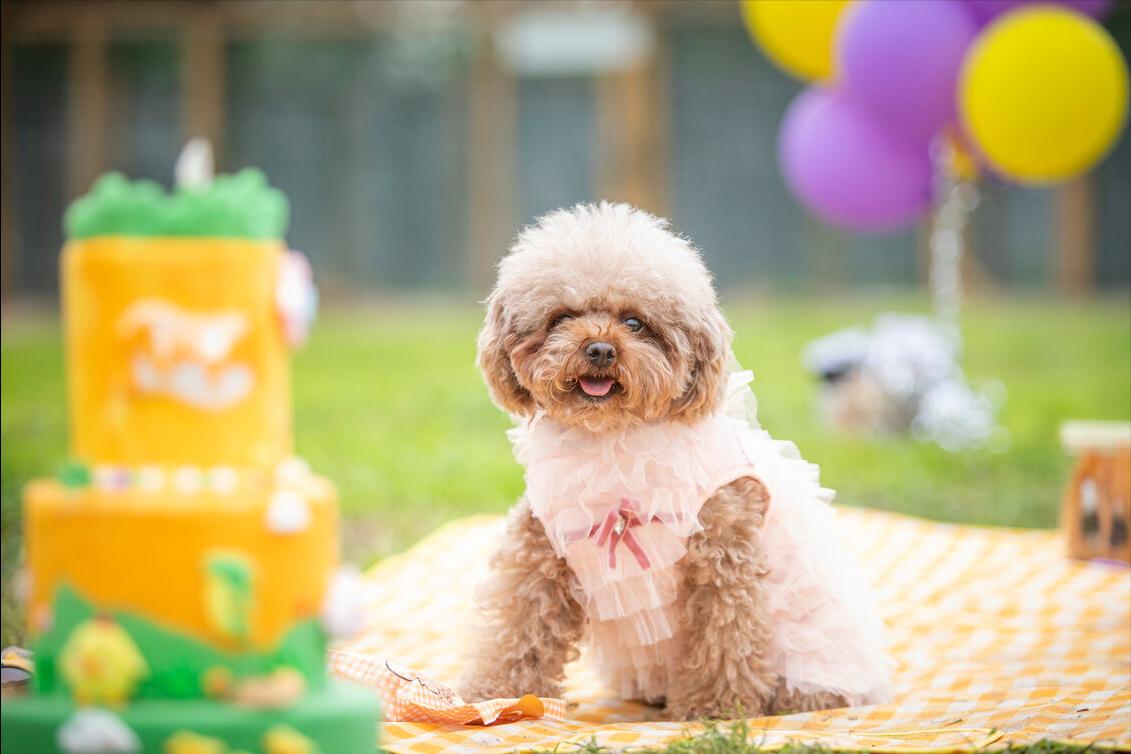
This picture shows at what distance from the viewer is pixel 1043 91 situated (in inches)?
201

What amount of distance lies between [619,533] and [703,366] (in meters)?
0.38

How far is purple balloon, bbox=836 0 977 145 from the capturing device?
5383 mm

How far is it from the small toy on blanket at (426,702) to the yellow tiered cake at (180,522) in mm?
645

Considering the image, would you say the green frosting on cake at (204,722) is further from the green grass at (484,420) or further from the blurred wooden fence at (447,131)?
the blurred wooden fence at (447,131)

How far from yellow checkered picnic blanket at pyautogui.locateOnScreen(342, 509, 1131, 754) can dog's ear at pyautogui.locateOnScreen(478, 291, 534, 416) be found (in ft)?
1.18

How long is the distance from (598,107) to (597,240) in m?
9.12

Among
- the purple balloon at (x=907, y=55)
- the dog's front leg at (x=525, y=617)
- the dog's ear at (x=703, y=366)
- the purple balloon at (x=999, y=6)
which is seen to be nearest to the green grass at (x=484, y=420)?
the dog's front leg at (x=525, y=617)

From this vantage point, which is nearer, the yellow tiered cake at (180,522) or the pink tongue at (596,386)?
the yellow tiered cake at (180,522)

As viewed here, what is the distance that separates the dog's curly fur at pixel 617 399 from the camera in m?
2.68

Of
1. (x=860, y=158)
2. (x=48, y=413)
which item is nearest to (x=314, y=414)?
(x=48, y=413)

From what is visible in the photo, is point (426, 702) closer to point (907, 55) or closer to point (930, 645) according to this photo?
point (930, 645)

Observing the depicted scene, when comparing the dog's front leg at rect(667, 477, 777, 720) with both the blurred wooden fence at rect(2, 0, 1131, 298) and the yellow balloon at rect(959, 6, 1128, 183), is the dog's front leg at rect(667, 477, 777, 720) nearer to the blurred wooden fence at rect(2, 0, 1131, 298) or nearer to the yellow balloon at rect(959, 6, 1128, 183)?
the yellow balloon at rect(959, 6, 1128, 183)

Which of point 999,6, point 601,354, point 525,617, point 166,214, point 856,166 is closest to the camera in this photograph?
point 166,214

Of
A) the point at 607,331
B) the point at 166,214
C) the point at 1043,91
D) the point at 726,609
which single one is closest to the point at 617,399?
the point at 607,331
